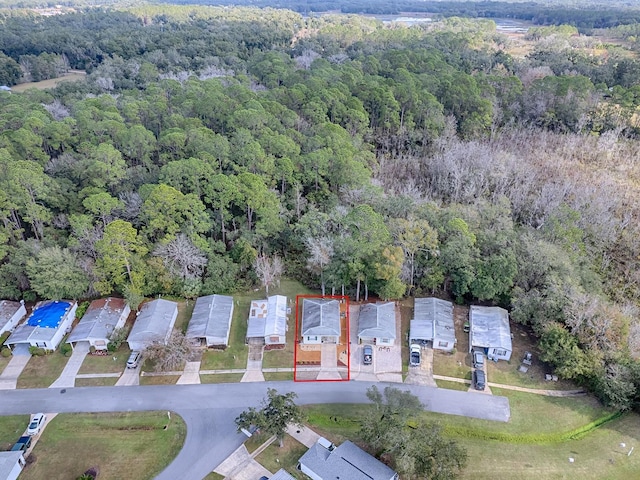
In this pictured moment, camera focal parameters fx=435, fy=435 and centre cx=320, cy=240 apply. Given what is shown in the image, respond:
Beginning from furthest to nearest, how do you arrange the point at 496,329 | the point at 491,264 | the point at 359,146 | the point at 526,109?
the point at 526,109 < the point at 359,146 < the point at 491,264 < the point at 496,329

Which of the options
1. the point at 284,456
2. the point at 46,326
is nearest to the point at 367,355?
the point at 284,456

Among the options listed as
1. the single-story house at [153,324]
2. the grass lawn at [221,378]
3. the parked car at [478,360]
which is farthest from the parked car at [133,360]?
the parked car at [478,360]

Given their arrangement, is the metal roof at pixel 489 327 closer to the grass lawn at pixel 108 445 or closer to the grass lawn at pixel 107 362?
the grass lawn at pixel 108 445

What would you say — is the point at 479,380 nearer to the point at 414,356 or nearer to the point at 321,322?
the point at 414,356

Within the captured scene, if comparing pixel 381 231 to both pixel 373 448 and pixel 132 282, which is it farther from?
pixel 132 282

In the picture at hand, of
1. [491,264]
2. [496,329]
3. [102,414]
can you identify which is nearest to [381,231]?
[491,264]

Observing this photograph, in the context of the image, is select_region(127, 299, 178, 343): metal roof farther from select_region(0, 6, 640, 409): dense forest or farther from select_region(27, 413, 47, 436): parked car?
select_region(27, 413, 47, 436): parked car

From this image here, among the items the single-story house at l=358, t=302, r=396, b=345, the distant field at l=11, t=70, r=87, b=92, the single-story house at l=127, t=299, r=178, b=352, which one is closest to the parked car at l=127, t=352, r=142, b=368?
the single-story house at l=127, t=299, r=178, b=352
